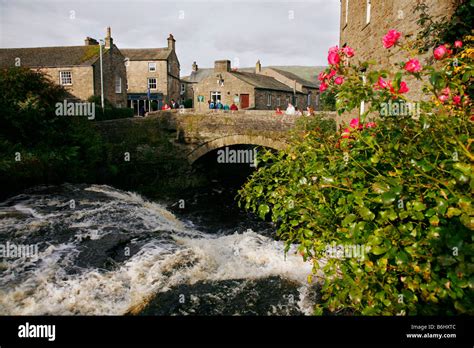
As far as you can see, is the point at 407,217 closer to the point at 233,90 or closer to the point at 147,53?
the point at 233,90

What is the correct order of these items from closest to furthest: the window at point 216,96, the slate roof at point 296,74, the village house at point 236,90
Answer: the village house at point 236,90 < the window at point 216,96 < the slate roof at point 296,74

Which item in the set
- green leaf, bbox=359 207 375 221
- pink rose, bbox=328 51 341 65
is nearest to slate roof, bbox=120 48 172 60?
pink rose, bbox=328 51 341 65

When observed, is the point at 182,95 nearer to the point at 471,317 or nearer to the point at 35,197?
the point at 35,197

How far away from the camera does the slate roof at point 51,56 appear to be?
29391mm

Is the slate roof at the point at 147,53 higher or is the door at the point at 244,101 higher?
the slate roof at the point at 147,53

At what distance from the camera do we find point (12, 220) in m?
8.08

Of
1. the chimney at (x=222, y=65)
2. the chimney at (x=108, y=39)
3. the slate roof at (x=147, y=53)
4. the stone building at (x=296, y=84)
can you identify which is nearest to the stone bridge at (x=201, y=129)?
the chimney at (x=222, y=65)

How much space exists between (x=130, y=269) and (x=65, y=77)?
93.3ft

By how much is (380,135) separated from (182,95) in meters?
48.6

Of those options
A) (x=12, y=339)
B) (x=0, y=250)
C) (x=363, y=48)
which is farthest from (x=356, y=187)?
(x=363, y=48)

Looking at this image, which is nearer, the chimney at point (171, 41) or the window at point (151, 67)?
the window at point (151, 67)

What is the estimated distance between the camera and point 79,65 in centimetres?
2867

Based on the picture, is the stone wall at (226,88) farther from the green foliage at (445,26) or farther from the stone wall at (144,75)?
the green foliage at (445,26)

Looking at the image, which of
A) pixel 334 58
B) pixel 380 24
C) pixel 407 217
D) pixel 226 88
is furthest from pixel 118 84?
pixel 407 217
